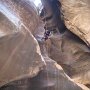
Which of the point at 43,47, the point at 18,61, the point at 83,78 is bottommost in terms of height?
the point at 83,78

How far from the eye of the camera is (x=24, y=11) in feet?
4.90

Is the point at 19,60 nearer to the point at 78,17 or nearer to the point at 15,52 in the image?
the point at 15,52

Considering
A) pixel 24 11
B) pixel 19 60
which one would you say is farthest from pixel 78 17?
pixel 19 60

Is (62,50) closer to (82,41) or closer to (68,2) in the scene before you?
(82,41)

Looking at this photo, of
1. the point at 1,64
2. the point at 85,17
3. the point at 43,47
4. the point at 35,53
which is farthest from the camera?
the point at 85,17

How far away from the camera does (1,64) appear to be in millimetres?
1032

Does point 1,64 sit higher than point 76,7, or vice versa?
point 1,64

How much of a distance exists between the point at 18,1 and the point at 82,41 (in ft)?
1.91

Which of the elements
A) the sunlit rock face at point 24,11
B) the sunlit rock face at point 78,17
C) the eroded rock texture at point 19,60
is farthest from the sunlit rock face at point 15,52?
the sunlit rock face at point 78,17

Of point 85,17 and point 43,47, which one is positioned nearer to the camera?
point 43,47

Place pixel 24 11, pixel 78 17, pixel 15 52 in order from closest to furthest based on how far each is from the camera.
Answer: pixel 15 52 → pixel 24 11 → pixel 78 17

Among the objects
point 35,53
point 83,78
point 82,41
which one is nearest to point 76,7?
point 82,41

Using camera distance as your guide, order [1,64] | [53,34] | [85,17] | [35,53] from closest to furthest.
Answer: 1. [1,64]
2. [35,53]
3. [85,17]
4. [53,34]

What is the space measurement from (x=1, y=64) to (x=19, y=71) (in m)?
0.09
